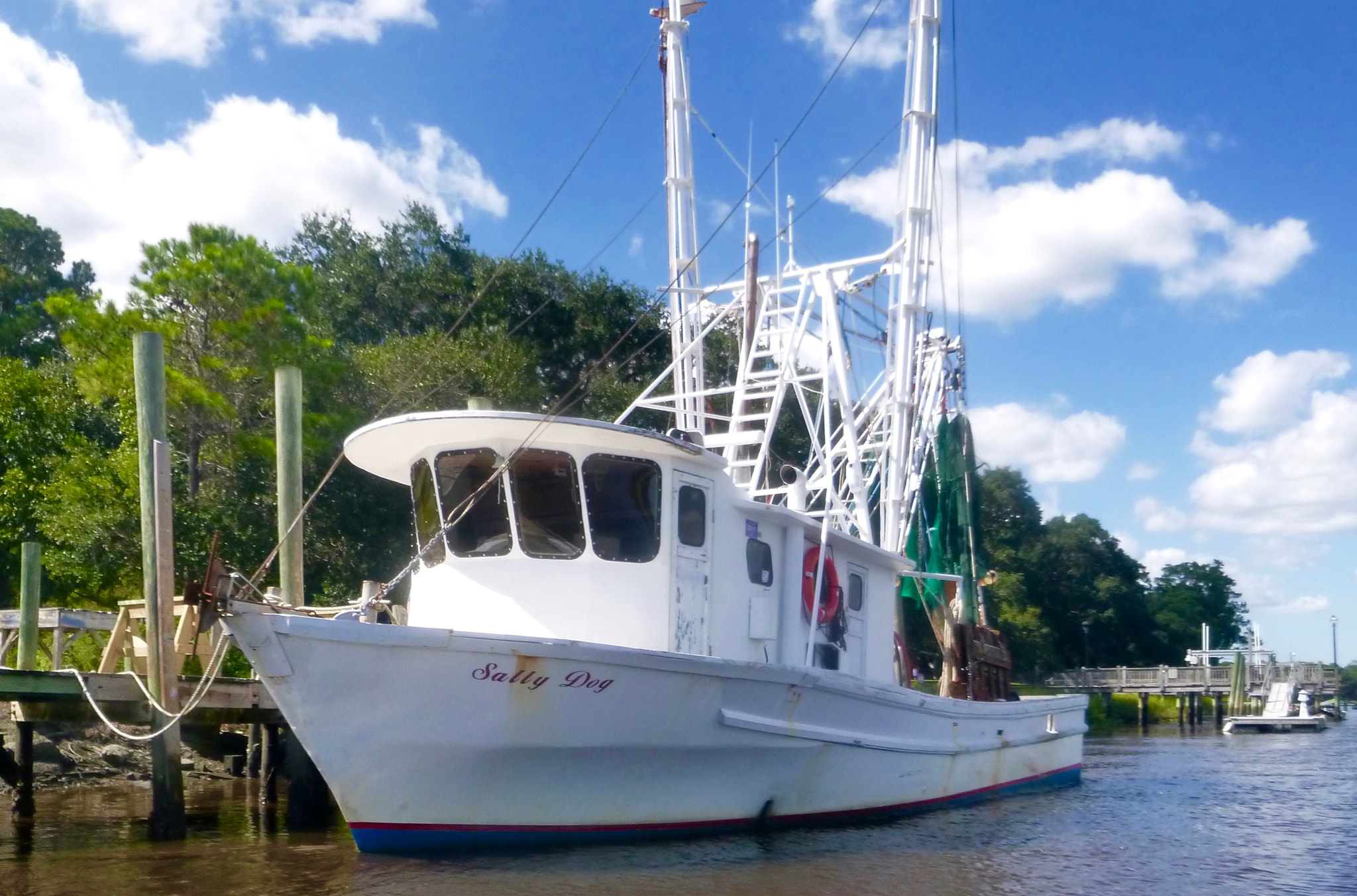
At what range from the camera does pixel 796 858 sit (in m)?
11.1

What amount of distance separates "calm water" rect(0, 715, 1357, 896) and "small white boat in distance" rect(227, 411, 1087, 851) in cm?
45

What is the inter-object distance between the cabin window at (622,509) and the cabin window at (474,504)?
79 cm

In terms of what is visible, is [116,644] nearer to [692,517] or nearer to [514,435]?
[514,435]

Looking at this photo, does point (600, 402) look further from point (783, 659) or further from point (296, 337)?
point (783, 659)

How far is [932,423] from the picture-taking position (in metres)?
19.6

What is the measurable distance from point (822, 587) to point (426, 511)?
13.9 ft

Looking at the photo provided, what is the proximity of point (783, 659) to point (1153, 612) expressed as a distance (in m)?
74.1

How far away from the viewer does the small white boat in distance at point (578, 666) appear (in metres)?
9.83

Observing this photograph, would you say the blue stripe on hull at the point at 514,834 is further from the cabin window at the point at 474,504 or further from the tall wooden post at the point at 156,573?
the tall wooden post at the point at 156,573

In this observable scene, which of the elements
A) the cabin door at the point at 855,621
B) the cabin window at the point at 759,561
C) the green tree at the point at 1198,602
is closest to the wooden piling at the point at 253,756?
the cabin door at the point at 855,621

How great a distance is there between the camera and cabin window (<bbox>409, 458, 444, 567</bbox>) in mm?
11789

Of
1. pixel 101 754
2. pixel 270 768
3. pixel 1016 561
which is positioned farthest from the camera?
pixel 1016 561

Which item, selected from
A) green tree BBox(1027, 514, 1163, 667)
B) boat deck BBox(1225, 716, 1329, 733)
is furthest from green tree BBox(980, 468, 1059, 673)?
boat deck BBox(1225, 716, 1329, 733)

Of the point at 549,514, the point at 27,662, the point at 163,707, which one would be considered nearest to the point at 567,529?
the point at 549,514
